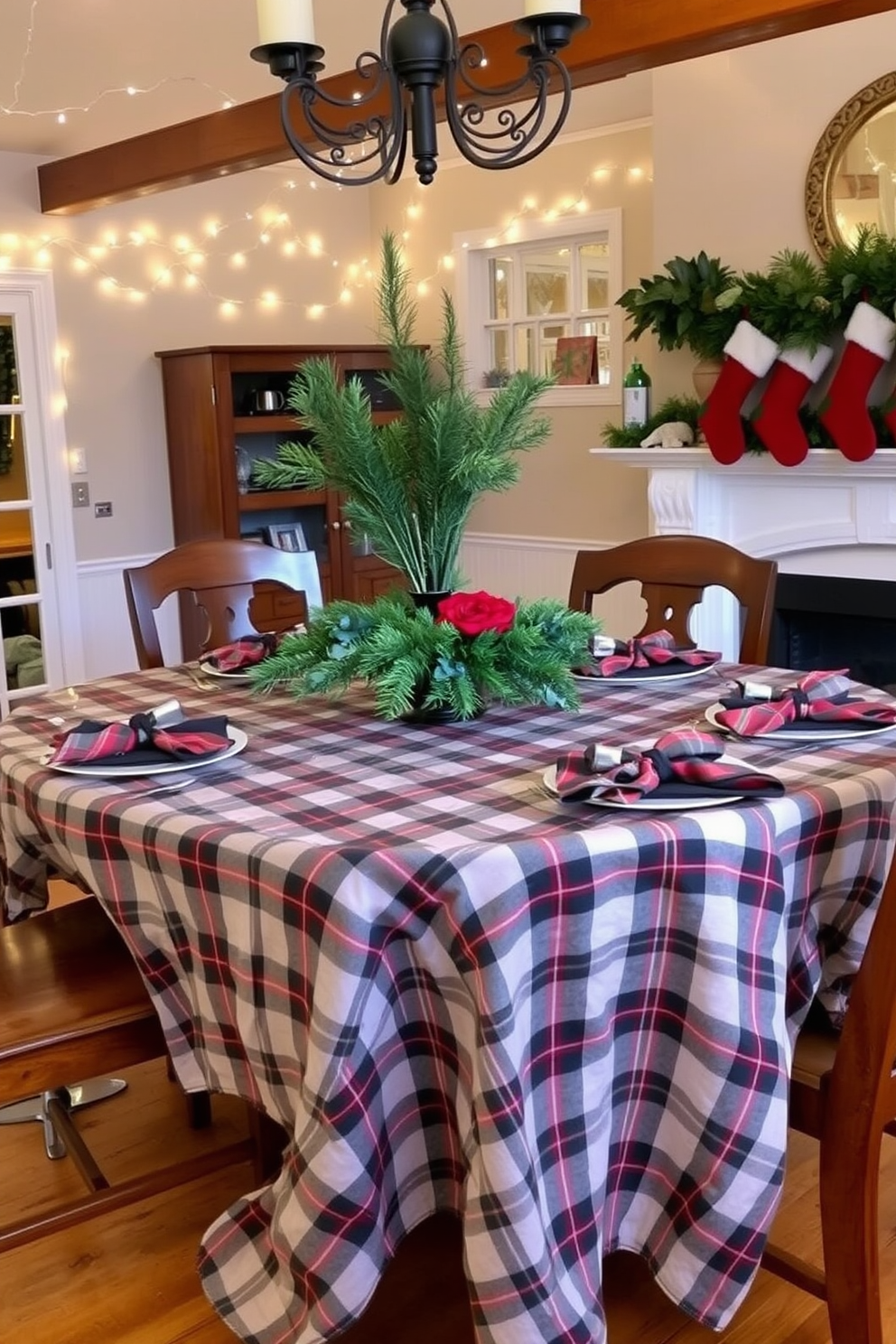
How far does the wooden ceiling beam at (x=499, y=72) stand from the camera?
262 centimetres

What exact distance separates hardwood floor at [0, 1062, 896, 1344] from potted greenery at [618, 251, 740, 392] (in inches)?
101

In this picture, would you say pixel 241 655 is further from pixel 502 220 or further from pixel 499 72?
pixel 502 220

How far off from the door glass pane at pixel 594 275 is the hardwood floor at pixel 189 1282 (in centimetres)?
350

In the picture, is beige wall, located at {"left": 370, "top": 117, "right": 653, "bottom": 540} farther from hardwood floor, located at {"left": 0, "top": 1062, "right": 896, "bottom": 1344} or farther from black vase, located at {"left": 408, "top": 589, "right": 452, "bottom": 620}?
hardwood floor, located at {"left": 0, "top": 1062, "right": 896, "bottom": 1344}

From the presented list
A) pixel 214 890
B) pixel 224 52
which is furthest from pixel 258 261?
pixel 214 890

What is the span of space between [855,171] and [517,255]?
177 cm

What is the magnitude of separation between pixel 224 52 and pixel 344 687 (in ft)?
7.86

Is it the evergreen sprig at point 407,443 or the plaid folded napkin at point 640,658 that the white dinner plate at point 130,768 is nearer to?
the evergreen sprig at point 407,443

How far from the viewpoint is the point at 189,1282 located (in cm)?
184

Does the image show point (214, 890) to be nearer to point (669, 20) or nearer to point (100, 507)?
point (669, 20)

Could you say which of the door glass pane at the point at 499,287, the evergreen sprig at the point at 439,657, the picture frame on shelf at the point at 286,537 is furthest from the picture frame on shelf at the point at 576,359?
the evergreen sprig at the point at 439,657

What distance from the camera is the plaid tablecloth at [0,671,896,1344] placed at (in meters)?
→ 1.27

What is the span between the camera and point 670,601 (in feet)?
8.39

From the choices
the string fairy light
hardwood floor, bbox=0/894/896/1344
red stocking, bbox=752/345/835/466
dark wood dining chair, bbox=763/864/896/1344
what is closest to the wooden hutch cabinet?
the string fairy light
